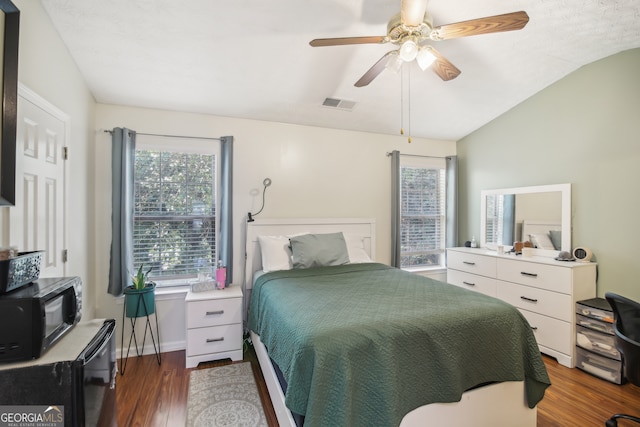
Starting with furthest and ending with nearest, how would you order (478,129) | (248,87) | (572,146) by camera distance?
(478,129)
(572,146)
(248,87)

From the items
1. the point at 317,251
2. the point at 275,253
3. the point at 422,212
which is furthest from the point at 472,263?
the point at 275,253

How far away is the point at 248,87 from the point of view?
2.71 m

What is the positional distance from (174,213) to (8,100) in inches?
66.4

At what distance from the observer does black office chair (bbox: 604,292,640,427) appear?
1637 millimetres

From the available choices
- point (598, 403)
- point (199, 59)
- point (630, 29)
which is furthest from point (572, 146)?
point (199, 59)

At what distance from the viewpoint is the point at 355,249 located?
3.31 m

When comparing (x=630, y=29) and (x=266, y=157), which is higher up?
(x=630, y=29)

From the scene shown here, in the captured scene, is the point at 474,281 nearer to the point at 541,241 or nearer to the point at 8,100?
the point at 541,241

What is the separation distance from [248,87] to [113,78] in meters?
1.10

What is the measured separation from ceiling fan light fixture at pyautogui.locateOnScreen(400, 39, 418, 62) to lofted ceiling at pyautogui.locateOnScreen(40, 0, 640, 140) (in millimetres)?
438

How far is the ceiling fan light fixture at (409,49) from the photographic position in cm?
169

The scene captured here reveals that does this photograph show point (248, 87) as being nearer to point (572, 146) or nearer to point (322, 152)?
point (322, 152)

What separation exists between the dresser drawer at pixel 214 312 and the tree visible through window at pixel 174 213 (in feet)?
2.00

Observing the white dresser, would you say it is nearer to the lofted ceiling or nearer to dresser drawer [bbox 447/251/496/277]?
dresser drawer [bbox 447/251/496/277]
